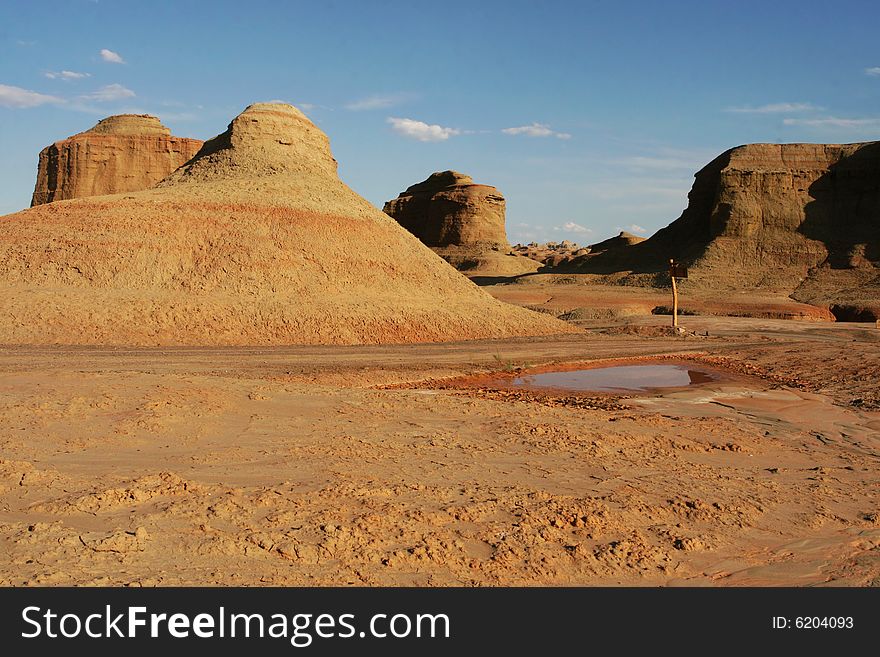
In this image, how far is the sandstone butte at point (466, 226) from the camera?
71438 millimetres

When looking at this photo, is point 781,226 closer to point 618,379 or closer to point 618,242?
point 618,242

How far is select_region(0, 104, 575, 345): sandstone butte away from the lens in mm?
21969

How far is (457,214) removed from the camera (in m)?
73.8

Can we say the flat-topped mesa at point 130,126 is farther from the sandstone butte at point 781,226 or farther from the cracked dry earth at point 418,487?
the cracked dry earth at point 418,487

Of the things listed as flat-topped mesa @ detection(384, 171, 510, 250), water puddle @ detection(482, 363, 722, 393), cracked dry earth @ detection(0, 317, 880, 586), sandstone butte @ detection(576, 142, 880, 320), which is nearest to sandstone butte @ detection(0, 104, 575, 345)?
water puddle @ detection(482, 363, 722, 393)

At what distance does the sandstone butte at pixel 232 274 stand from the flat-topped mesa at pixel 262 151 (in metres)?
0.20

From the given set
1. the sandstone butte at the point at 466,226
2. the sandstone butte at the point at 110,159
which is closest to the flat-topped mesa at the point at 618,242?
the sandstone butte at the point at 466,226

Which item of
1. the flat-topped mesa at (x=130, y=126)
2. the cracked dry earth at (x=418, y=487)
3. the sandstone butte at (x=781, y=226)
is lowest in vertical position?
the cracked dry earth at (x=418, y=487)

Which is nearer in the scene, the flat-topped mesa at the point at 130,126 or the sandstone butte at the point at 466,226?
the flat-topped mesa at the point at 130,126

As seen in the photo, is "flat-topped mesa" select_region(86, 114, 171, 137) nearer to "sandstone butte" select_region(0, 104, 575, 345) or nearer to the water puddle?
"sandstone butte" select_region(0, 104, 575, 345)

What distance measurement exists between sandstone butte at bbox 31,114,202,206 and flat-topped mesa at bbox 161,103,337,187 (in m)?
23.3

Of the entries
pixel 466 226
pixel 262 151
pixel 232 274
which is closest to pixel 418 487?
pixel 232 274

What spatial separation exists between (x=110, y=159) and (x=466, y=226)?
34.2 metres
